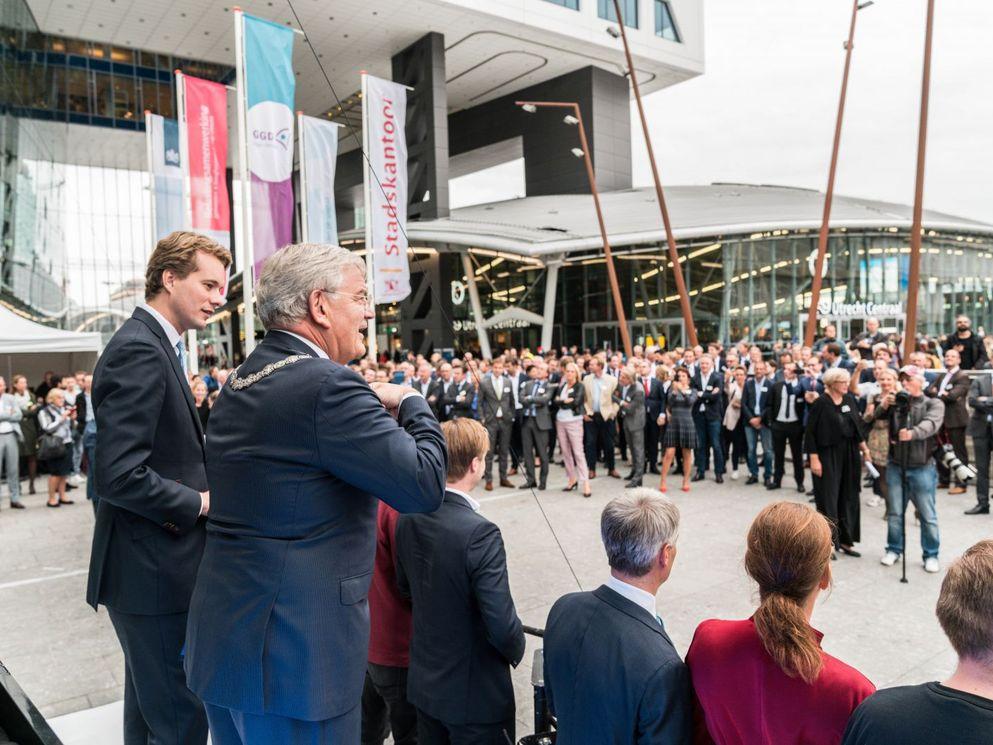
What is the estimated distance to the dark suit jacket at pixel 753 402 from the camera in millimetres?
10198

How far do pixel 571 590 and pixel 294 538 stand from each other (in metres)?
4.65

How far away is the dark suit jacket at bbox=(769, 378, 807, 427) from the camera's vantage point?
9.55 meters

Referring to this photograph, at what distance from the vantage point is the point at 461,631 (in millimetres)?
2395

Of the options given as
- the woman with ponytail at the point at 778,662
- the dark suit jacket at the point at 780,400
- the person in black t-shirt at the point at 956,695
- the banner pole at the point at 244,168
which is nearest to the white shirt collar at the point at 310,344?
the woman with ponytail at the point at 778,662

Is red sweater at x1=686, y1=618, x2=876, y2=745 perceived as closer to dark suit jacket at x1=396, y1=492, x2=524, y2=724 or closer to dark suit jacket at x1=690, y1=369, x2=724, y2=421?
dark suit jacket at x1=396, y1=492, x2=524, y2=724

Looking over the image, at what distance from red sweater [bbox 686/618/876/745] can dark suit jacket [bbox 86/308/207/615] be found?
5.03ft

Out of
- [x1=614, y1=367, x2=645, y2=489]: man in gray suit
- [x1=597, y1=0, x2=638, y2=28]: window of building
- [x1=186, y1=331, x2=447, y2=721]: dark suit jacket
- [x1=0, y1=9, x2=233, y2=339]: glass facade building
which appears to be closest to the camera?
[x1=186, y1=331, x2=447, y2=721]: dark suit jacket

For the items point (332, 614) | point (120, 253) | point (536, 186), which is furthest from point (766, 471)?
point (120, 253)

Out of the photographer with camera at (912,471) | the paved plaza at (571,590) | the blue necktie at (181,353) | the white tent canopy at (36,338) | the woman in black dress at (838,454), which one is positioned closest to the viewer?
the blue necktie at (181,353)

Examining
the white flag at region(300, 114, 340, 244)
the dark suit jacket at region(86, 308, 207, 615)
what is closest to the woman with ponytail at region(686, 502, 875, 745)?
the dark suit jacket at region(86, 308, 207, 615)

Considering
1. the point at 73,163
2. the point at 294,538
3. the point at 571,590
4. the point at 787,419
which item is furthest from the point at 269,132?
the point at 73,163

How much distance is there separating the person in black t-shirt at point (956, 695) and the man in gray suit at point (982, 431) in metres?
8.29

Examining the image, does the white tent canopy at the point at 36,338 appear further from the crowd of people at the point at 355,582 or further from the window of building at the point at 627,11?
the window of building at the point at 627,11

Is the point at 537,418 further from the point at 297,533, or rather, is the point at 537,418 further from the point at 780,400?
the point at 297,533
